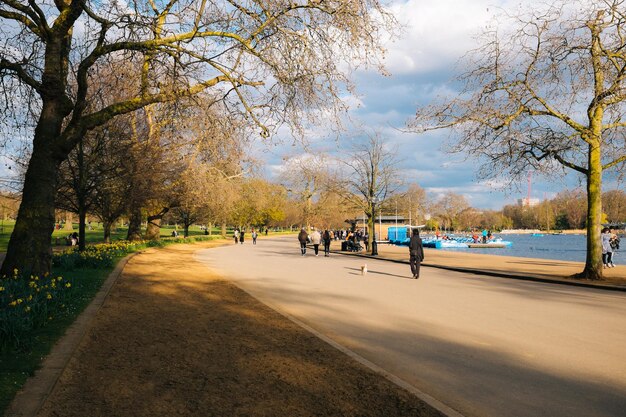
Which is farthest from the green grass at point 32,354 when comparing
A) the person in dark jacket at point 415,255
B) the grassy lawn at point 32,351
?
the person in dark jacket at point 415,255

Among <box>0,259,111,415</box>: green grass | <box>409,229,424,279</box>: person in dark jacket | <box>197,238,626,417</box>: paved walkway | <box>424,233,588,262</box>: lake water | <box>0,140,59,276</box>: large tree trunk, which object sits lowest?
<box>424,233,588,262</box>: lake water

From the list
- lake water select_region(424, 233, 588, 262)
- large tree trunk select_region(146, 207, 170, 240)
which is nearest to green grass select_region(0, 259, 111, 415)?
large tree trunk select_region(146, 207, 170, 240)

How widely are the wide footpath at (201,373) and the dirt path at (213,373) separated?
1 cm

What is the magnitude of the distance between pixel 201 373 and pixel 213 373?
14cm

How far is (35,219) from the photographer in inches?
434

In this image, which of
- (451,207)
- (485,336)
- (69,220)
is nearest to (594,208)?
(485,336)

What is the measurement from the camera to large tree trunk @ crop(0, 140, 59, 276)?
10859mm

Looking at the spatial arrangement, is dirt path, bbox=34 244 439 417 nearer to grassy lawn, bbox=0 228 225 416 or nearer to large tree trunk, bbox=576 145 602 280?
grassy lawn, bbox=0 228 225 416

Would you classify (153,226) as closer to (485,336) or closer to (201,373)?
(485,336)

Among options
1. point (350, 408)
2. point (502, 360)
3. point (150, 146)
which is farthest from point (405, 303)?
point (150, 146)

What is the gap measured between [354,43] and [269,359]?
7222 mm

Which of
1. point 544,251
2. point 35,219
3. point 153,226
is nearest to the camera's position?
point 35,219

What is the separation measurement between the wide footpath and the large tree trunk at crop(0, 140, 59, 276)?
133 inches

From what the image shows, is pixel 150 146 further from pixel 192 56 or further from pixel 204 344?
pixel 204 344
